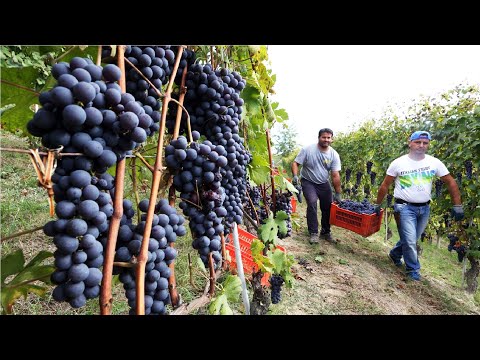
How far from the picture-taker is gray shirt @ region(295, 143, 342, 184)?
5145 mm

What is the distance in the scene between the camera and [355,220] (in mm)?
5168

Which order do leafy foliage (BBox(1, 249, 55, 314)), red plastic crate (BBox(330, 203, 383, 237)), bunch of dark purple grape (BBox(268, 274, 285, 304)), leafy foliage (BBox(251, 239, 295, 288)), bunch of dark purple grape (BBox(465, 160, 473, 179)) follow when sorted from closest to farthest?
leafy foliage (BBox(1, 249, 55, 314)), leafy foliage (BBox(251, 239, 295, 288)), bunch of dark purple grape (BBox(268, 274, 285, 304)), bunch of dark purple grape (BBox(465, 160, 473, 179)), red plastic crate (BBox(330, 203, 383, 237))

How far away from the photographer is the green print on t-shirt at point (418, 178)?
391cm

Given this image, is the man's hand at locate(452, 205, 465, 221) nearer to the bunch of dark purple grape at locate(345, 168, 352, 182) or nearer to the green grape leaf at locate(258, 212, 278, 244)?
the green grape leaf at locate(258, 212, 278, 244)

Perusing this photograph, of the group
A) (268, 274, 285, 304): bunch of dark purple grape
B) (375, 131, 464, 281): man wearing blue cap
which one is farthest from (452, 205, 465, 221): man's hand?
(268, 274, 285, 304): bunch of dark purple grape

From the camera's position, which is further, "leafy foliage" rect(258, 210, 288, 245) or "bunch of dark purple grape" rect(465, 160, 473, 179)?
"bunch of dark purple grape" rect(465, 160, 473, 179)

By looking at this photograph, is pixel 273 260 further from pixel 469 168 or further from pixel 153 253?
pixel 469 168

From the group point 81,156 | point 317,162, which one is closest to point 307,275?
point 317,162

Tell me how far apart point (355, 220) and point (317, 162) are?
3.83 ft

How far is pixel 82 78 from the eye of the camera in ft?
2.28

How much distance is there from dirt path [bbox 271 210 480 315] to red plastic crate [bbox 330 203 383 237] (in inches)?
14.4
